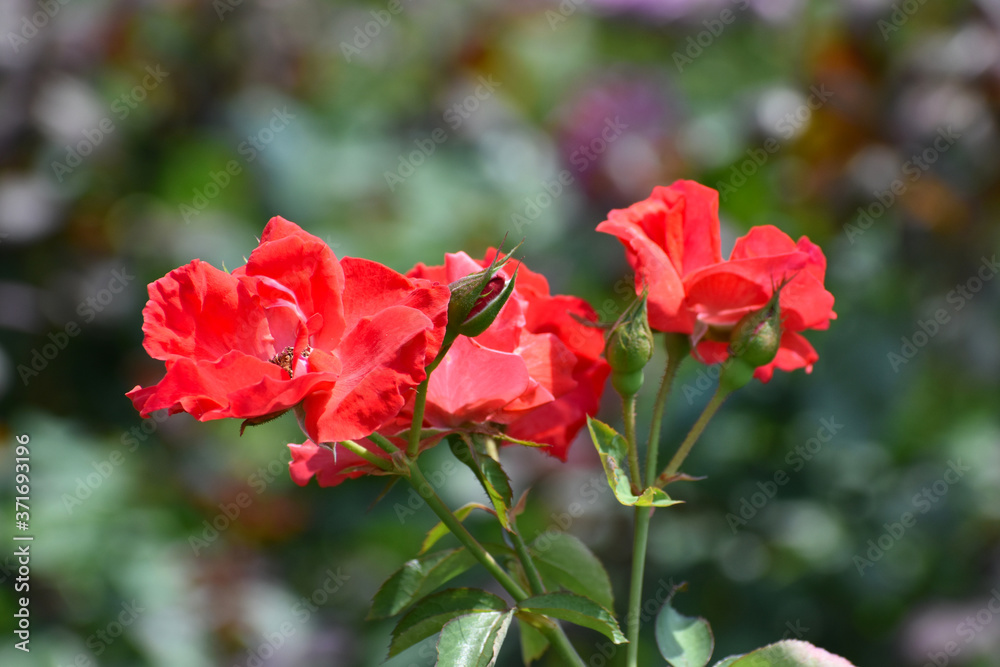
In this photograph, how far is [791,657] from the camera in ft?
2.76

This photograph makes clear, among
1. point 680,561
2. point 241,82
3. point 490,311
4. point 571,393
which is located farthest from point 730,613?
point 241,82

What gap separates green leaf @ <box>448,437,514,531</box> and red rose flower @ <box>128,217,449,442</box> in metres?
0.14

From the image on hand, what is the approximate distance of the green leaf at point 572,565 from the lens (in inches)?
39.7

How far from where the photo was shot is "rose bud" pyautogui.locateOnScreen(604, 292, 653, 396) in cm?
93

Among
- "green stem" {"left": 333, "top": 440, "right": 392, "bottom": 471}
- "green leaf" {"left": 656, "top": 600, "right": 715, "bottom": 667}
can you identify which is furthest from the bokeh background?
"green stem" {"left": 333, "top": 440, "right": 392, "bottom": 471}

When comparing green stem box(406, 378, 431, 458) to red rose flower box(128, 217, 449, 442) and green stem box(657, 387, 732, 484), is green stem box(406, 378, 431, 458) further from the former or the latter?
green stem box(657, 387, 732, 484)

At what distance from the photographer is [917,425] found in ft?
8.62

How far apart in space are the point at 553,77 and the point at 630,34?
1.61 feet

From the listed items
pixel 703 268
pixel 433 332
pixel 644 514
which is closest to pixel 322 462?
pixel 433 332

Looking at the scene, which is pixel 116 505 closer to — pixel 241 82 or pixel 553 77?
pixel 241 82

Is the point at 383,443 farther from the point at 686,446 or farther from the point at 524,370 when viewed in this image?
the point at 686,446

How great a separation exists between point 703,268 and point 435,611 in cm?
44

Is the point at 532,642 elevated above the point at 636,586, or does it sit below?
below

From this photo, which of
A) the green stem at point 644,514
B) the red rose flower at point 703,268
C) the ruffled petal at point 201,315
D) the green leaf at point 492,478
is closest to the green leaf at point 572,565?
the green stem at point 644,514
